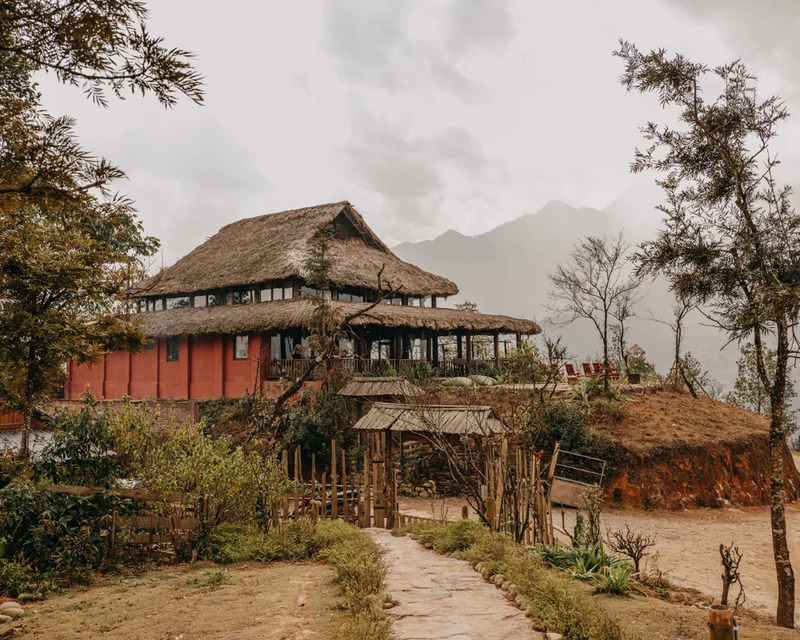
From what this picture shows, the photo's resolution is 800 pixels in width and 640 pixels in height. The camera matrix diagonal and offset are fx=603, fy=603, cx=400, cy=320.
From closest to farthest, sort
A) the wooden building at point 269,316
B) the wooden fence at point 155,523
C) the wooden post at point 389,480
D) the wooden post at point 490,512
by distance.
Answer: the wooden fence at point 155,523
the wooden post at point 490,512
the wooden post at point 389,480
the wooden building at point 269,316

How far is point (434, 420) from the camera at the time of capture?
10914mm

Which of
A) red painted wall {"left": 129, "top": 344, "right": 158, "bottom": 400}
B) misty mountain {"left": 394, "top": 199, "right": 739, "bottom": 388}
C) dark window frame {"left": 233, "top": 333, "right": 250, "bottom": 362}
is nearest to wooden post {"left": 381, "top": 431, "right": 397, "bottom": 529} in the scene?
dark window frame {"left": 233, "top": 333, "right": 250, "bottom": 362}

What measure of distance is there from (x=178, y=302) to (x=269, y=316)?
24.3 ft

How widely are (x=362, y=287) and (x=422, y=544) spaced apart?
15926mm

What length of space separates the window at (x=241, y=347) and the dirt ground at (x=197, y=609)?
14.2m

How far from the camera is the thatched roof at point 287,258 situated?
2248 cm

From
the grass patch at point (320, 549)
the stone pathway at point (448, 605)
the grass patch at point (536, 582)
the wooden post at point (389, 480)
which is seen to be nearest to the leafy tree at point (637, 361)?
the wooden post at point (389, 480)

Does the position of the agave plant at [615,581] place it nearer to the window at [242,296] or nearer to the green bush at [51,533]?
the green bush at [51,533]

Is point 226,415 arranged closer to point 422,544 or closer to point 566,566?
point 422,544

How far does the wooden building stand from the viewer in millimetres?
20453

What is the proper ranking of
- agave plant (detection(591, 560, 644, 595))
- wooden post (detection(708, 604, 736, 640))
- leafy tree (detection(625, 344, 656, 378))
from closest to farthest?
wooden post (detection(708, 604, 736, 640)) → agave plant (detection(591, 560, 644, 595)) → leafy tree (detection(625, 344, 656, 378))

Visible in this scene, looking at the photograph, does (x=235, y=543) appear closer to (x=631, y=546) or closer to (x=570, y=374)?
(x=631, y=546)

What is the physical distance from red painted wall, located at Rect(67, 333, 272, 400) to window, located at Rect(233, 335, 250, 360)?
0.16 meters

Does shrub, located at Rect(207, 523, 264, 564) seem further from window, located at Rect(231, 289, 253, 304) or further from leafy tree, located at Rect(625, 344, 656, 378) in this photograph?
leafy tree, located at Rect(625, 344, 656, 378)
